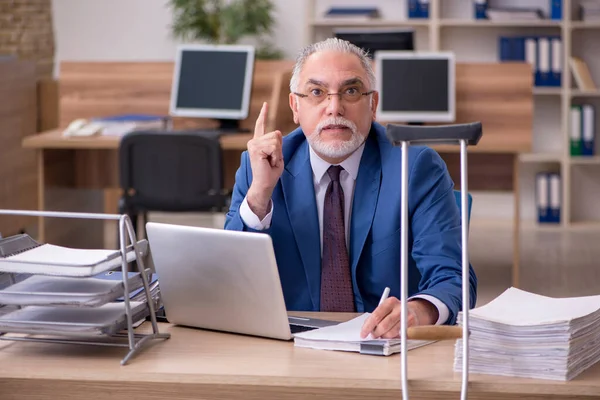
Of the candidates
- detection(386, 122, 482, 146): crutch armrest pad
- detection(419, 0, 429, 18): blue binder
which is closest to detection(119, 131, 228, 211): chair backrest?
detection(419, 0, 429, 18): blue binder

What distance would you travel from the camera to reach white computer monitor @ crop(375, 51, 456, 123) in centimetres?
482

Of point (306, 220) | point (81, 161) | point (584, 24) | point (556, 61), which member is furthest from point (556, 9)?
point (306, 220)

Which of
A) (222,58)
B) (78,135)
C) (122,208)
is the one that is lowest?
(122,208)

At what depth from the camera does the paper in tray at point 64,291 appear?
1.43 meters

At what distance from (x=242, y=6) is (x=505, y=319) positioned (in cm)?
523

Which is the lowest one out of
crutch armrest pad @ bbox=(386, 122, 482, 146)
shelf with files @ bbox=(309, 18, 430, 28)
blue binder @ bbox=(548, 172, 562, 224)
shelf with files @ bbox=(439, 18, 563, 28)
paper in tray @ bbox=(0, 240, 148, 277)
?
blue binder @ bbox=(548, 172, 562, 224)

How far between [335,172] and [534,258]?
12.1 ft

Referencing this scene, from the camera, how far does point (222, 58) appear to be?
4.89 m

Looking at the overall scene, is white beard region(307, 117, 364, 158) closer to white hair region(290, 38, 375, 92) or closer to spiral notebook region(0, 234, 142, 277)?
white hair region(290, 38, 375, 92)

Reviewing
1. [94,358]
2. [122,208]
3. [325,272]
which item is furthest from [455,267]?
[122,208]

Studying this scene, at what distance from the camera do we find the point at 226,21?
6395mm

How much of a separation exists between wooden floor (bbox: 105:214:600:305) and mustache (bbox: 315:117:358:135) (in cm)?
245

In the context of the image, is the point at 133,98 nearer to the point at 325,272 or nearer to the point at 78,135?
the point at 78,135

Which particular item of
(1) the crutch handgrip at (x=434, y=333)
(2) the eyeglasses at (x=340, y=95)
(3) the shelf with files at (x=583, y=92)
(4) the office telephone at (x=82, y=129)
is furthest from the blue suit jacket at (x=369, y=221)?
(3) the shelf with files at (x=583, y=92)
